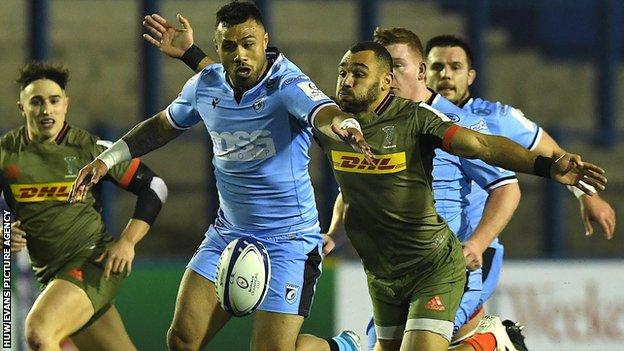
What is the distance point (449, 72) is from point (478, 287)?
1307mm

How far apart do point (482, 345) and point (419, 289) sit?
972 mm

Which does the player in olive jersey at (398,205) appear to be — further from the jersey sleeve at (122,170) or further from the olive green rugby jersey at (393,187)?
the jersey sleeve at (122,170)

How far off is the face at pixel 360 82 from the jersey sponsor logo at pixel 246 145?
16.8 inches

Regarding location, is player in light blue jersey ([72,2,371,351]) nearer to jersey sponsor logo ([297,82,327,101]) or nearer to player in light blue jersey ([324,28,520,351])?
jersey sponsor logo ([297,82,327,101])

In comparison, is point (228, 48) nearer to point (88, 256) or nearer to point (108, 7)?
point (88, 256)

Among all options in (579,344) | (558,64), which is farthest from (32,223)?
(558,64)

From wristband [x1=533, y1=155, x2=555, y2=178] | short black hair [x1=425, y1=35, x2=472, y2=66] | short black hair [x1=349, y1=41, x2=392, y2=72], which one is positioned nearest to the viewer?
wristband [x1=533, y1=155, x2=555, y2=178]

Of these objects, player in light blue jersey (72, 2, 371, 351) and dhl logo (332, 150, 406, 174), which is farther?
player in light blue jersey (72, 2, 371, 351)

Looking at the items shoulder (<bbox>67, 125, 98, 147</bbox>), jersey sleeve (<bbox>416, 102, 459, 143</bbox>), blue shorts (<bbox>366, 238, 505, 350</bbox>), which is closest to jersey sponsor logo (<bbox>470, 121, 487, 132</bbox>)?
blue shorts (<bbox>366, 238, 505, 350</bbox>)

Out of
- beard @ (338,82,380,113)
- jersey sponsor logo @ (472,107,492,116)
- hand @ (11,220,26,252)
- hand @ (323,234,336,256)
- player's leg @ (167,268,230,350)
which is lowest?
player's leg @ (167,268,230,350)

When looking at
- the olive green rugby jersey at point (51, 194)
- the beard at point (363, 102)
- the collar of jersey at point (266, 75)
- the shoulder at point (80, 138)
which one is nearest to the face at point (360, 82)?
the beard at point (363, 102)

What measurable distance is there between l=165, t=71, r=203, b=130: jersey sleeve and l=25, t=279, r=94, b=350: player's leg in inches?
45.9

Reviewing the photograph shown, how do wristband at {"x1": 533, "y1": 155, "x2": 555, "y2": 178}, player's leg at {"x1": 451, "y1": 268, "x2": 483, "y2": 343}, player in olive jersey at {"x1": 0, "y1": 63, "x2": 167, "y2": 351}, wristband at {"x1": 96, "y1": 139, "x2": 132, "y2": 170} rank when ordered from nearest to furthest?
wristband at {"x1": 533, "y1": 155, "x2": 555, "y2": 178} → wristband at {"x1": 96, "y1": 139, "x2": 132, "y2": 170} → player's leg at {"x1": 451, "y1": 268, "x2": 483, "y2": 343} → player in olive jersey at {"x1": 0, "y1": 63, "x2": 167, "y2": 351}

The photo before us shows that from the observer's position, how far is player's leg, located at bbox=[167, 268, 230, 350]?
670cm
